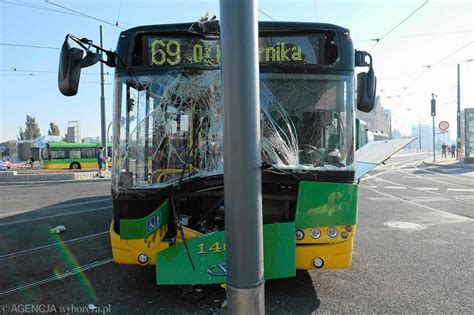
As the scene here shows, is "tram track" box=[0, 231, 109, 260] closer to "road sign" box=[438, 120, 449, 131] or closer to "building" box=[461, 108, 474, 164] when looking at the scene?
"building" box=[461, 108, 474, 164]

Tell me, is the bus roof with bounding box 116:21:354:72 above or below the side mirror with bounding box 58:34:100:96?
above

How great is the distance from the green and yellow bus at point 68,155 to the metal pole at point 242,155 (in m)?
35.4

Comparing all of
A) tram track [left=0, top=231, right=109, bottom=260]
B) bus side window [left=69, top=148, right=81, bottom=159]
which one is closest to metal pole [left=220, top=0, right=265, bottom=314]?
tram track [left=0, top=231, right=109, bottom=260]

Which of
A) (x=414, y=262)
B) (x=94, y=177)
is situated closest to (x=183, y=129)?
(x=414, y=262)

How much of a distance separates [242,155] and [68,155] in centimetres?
3584

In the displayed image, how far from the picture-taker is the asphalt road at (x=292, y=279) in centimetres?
368

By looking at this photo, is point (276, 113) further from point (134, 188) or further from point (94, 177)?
point (94, 177)

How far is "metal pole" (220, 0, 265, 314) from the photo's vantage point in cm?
203

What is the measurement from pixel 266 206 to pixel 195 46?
1905mm

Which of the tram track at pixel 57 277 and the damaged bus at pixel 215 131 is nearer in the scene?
the damaged bus at pixel 215 131

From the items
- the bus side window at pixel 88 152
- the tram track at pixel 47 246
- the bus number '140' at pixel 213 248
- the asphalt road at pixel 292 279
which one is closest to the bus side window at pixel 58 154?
the bus side window at pixel 88 152

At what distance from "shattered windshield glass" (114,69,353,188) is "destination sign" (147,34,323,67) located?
5.3 inches

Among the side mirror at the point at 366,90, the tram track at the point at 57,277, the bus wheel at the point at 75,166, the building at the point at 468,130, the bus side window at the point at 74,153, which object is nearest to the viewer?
the side mirror at the point at 366,90

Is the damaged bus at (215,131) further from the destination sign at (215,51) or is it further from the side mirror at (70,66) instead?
the side mirror at (70,66)
